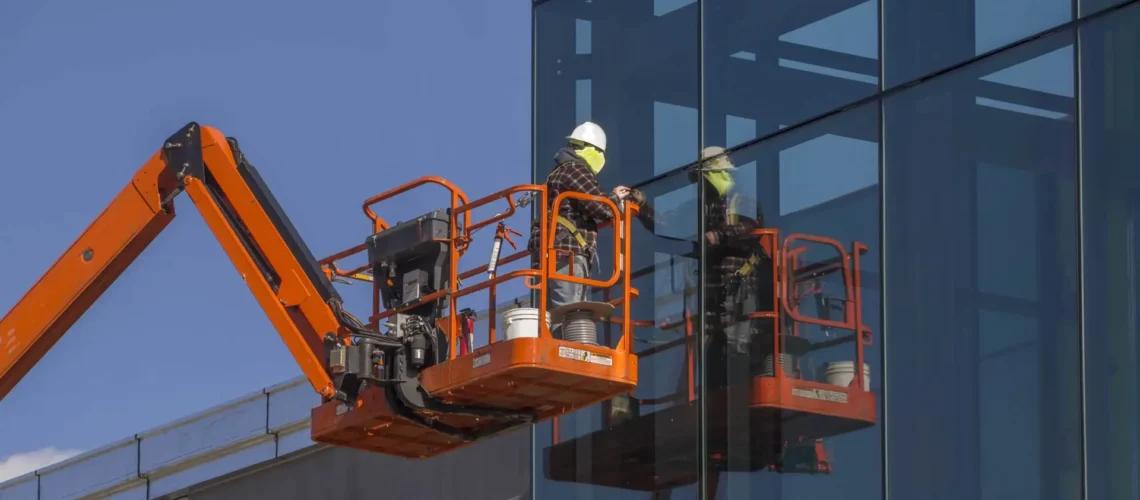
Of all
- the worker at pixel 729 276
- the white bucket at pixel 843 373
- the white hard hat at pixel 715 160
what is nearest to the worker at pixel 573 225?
the worker at pixel 729 276

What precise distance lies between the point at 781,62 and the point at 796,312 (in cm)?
232

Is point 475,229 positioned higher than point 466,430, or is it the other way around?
point 475,229

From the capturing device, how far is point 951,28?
1631 cm

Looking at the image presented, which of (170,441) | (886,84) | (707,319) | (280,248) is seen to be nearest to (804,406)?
(707,319)

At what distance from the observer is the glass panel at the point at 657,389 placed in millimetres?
18734

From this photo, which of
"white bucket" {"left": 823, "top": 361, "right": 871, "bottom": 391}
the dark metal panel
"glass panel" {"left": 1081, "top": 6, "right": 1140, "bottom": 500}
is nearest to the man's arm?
"white bucket" {"left": 823, "top": 361, "right": 871, "bottom": 391}

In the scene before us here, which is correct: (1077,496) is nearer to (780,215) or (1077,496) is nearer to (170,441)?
(780,215)

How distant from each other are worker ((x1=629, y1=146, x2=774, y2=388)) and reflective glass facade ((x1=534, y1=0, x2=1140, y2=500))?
0.03m

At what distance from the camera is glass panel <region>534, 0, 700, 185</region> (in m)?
19.3

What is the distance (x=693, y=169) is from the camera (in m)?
19.0

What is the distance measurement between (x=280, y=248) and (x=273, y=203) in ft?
1.76

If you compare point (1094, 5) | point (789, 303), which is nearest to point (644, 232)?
point (789, 303)

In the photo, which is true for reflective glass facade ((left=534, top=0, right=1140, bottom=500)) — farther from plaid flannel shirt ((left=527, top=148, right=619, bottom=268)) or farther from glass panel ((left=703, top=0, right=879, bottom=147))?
plaid flannel shirt ((left=527, top=148, right=619, bottom=268))

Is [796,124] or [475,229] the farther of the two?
[796,124]
